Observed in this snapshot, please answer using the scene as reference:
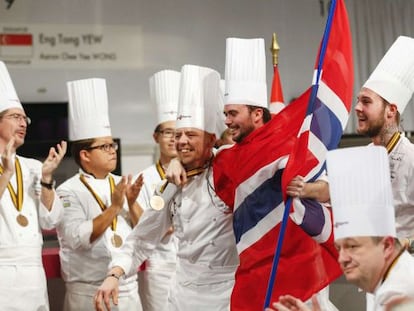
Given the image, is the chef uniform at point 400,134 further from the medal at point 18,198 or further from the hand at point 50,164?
the medal at point 18,198

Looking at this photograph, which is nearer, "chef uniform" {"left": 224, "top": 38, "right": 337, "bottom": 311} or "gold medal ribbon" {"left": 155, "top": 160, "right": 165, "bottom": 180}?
"chef uniform" {"left": 224, "top": 38, "right": 337, "bottom": 311}

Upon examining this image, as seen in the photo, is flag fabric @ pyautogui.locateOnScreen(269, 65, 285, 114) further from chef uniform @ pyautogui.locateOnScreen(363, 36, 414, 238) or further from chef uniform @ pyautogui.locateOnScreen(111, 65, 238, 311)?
chef uniform @ pyautogui.locateOnScreen(111, 65, 238, 311)

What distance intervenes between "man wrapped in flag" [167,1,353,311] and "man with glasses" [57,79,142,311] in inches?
29.3

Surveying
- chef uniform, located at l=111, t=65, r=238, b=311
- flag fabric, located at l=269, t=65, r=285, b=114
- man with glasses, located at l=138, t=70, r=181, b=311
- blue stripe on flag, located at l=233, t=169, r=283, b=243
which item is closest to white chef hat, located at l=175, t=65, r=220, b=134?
chef uniform, located at l=111, t=65, r=238, b=311

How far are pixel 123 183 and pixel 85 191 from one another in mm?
285

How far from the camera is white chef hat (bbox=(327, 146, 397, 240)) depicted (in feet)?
7.08

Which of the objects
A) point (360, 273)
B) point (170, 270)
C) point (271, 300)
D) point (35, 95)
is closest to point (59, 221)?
point (170, 270)

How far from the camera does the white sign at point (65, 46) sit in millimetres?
8086

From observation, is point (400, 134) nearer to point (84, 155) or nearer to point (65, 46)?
point (84, 155)

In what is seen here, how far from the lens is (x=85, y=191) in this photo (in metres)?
3.97

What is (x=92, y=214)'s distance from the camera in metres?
3.97

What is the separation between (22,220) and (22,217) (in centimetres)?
1

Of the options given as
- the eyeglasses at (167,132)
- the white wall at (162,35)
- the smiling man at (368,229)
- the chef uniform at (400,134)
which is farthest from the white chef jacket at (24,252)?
the white wall at (162,35)

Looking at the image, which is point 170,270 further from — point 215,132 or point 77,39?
point 77,39
